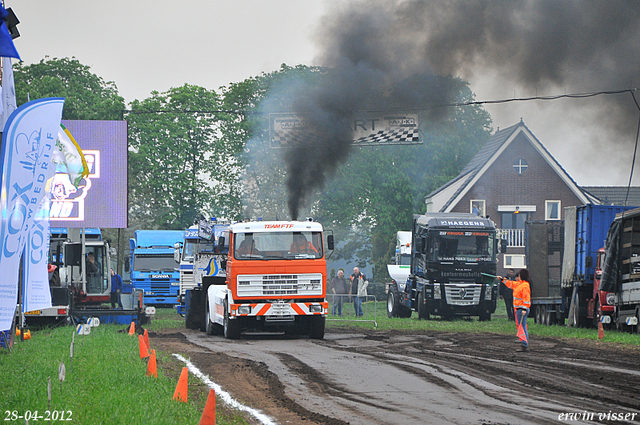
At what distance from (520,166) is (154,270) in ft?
79.7

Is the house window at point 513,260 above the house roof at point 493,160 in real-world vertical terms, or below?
below

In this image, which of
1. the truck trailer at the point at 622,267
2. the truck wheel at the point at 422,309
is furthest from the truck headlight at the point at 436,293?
the truck trailer at the point at 622,267

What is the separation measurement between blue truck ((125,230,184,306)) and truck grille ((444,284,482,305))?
14.1 meters

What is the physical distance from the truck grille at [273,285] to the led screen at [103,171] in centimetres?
542

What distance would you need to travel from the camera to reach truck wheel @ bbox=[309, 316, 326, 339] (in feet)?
63.2

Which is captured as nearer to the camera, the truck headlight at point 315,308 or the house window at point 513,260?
the truck headlight at point 315,308

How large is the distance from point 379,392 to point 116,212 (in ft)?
46.8

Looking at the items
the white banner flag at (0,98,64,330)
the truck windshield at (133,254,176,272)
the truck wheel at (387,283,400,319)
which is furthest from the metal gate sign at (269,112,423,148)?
the white banner flag at (0,98,64,330)

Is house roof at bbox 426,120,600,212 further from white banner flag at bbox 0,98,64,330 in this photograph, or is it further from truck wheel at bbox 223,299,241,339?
white banner flag at bbox 0,98,64,330

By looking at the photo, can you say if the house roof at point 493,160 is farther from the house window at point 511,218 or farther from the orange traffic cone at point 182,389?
the orange traffic cone at point 182,389

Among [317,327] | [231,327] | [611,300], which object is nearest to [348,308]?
[317,327]

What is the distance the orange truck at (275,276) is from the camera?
1869cm

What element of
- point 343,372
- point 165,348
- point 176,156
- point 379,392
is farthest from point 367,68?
point 176,156

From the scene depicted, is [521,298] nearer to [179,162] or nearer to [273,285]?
[273,285]
